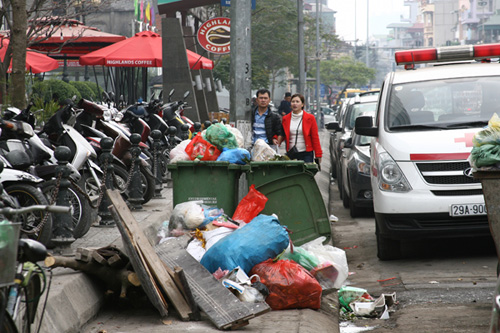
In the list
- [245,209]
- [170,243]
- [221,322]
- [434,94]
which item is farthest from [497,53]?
[221,322]

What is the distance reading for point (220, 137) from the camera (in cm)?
887

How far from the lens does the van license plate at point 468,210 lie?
820 cm

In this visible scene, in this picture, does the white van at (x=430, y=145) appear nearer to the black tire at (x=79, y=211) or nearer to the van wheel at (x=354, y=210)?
the black tire at (x=79, y=211)

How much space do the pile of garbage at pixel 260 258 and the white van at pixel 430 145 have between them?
1.23 meters

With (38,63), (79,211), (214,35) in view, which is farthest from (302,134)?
(38,63)

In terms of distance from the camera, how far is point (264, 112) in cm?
1112

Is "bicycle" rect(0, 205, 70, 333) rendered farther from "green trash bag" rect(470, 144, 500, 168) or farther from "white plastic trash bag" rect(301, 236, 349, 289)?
"white plastic trash bag" rect(301, 236, 349, 289)

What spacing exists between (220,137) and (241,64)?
2.76 meters

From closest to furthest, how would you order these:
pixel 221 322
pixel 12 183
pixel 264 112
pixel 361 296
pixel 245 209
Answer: pixel 221 322 → pixel 12 183 → pixel 361 296 → pixel 245 209 → pixel 264 112

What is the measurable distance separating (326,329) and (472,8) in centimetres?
15996

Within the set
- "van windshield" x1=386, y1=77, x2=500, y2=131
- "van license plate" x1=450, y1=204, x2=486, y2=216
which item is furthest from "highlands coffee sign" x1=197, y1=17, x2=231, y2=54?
"van license plate" x1=450, y1=204, x2=486, y2=216

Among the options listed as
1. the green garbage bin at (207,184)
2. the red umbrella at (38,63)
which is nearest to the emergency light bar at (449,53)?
the green garbage bin at (207,184)

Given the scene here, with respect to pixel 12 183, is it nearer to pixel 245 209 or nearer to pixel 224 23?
pixel 245 209

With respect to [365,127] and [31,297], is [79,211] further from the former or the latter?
[31,297]
